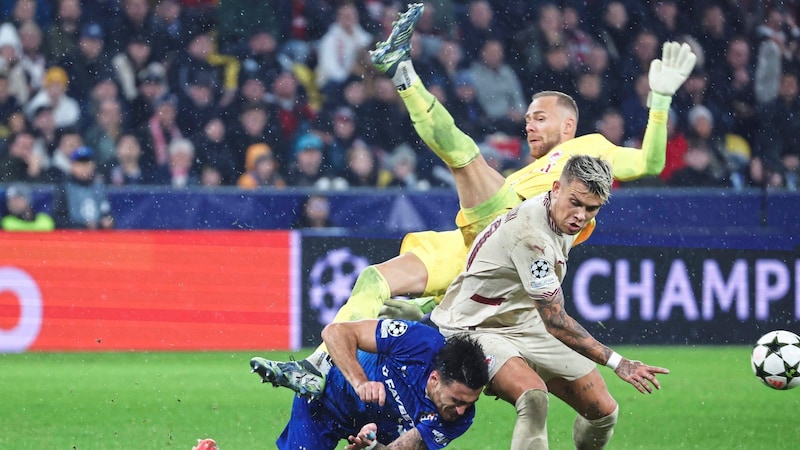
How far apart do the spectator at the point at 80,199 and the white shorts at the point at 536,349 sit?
22.8ft

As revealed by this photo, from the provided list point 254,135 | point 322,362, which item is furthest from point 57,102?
point 322,362

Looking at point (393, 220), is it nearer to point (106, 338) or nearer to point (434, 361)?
point (106, 338)

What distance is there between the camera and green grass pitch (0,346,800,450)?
7848 mm

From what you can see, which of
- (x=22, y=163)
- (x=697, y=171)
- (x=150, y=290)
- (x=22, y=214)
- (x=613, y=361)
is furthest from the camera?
(x=697, y=171)

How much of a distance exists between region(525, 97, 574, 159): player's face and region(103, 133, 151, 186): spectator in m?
6.89

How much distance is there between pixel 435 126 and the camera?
269 inches

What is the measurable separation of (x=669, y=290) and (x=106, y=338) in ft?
16.5

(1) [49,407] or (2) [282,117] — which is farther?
(2) [282,117]

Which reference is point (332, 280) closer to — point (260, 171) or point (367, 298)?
point (260, 171)

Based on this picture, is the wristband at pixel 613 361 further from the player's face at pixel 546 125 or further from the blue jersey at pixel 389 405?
the player's face at pixel 546 125

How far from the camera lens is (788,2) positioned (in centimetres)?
1666

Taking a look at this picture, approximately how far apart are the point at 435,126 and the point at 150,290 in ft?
18.4

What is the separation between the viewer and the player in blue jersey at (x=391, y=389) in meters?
5.32

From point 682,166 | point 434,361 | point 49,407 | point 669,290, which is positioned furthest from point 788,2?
point 434,361
